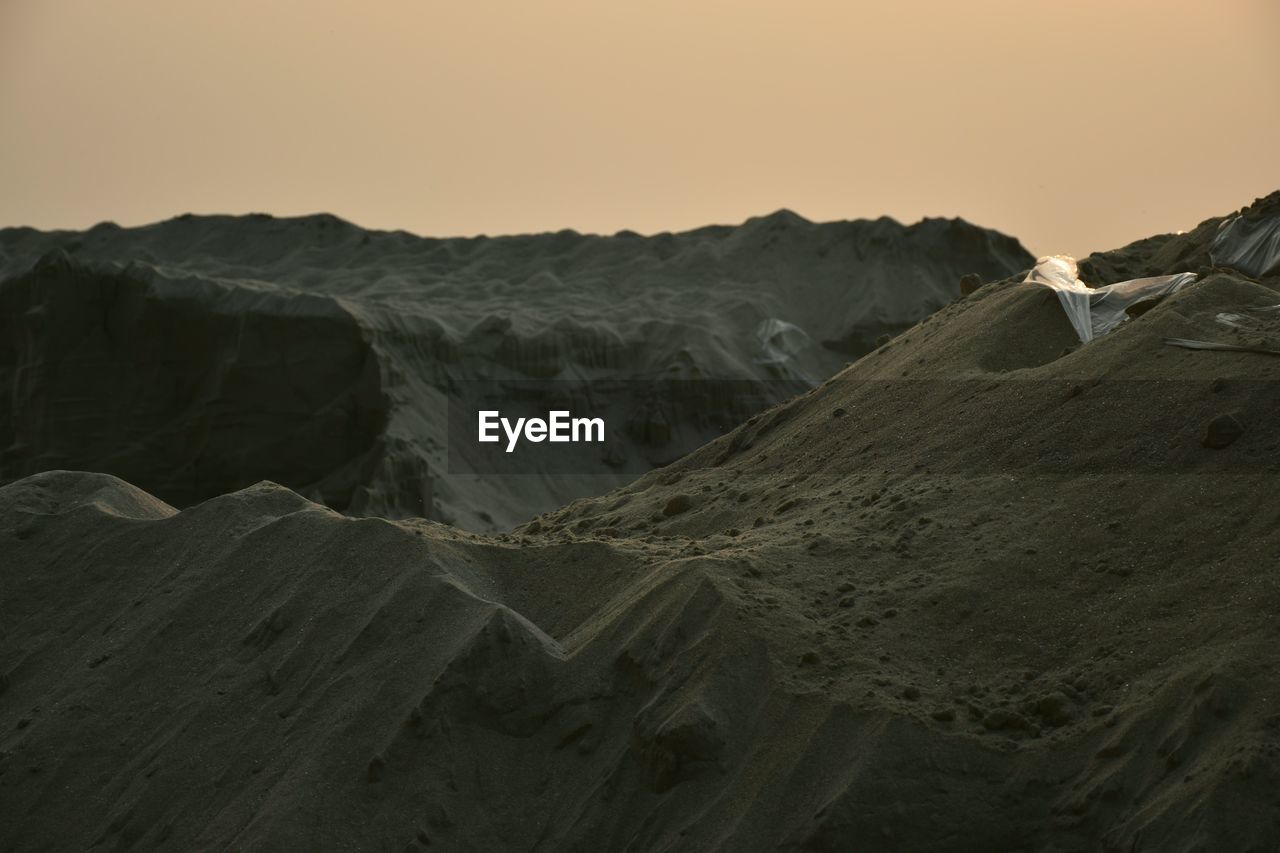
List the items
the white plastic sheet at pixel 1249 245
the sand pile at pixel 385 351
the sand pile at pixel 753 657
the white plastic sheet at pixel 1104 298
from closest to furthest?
the sand pile at pixel 753 657 < the white plastic sheet at pixel 1104 298 < the white plastic sheet at pixel 1249 245 < the sand pile at pixel 385 351

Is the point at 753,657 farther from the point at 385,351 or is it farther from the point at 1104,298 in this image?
the point at 385,351

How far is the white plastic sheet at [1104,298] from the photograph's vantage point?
7.71 meters

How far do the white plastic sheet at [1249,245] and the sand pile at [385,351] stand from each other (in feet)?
31.5

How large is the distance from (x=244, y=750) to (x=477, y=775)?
936mm

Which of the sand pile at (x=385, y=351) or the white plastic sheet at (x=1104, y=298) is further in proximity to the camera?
Result: the sand pile at (x=385, y=351)

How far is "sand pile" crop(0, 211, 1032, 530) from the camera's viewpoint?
59.9 ft

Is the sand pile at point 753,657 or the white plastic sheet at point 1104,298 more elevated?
the white plastic sheet at point 1104,298

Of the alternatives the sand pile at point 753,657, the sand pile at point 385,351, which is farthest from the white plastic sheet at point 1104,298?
the sand pile at point 385,351

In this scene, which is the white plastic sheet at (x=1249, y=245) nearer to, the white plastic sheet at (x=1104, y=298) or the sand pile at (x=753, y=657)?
the white plastic sheet at (x=1104, y=298)

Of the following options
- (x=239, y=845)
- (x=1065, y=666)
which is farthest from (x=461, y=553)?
(x=1065, y=666)

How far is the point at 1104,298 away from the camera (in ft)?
26.0

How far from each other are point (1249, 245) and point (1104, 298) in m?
1.18

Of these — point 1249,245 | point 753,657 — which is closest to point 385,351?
point 1249,245

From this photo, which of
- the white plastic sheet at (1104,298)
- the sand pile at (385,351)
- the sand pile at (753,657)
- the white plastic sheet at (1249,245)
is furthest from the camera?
the sand pile at (385,351)
